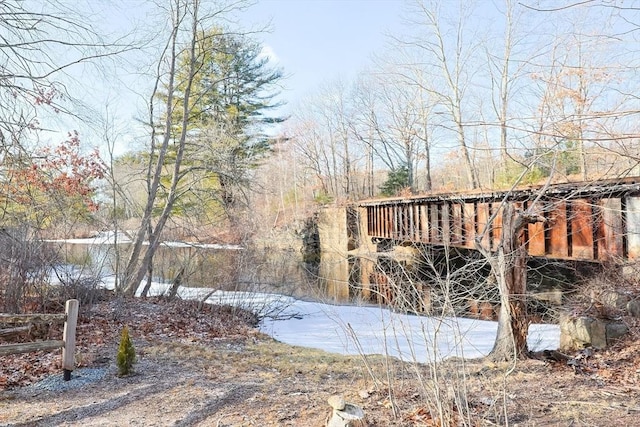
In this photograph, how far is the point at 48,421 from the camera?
14.4ft

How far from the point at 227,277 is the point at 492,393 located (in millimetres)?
9190

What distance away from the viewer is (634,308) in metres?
6.93

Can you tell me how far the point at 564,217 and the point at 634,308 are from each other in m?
4.03

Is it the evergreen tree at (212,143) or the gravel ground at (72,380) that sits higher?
the evergreen tree at (212,143)

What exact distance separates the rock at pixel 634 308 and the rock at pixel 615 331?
42cm

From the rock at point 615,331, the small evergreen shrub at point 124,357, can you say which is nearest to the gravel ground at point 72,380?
the small evergreen shrub at point 124,357

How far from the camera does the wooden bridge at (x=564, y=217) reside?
25.4ft

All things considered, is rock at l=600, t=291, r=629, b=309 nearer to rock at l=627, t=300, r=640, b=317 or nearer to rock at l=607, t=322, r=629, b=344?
rock at l=627, t=300, r=640, b=317

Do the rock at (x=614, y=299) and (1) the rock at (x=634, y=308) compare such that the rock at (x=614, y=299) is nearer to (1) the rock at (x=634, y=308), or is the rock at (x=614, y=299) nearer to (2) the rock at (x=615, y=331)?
(1) the rock at (x=634, y=308)

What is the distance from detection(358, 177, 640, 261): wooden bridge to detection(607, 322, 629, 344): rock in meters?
1.77

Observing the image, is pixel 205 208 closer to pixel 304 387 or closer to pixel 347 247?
pixel 304 387

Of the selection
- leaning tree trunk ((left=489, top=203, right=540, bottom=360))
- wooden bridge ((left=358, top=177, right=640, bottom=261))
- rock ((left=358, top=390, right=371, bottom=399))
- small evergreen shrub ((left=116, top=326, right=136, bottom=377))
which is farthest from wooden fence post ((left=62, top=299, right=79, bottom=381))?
leaning tree trunk ((left=489, top=203, right=540, bottom=360))

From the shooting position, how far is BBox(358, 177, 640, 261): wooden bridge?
7.73 meters

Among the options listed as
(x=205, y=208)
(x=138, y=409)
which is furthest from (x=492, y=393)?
(x=205, y=208)
